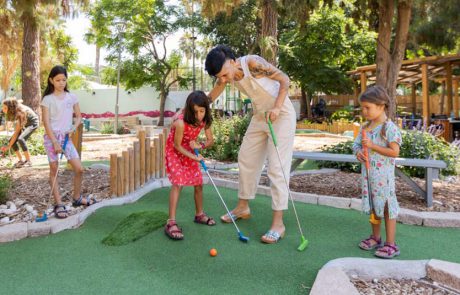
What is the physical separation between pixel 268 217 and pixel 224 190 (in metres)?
1.19

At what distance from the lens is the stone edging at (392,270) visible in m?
2.55

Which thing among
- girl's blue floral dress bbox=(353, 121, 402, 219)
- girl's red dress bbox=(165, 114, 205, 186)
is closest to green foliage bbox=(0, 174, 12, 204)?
girl's red dress bbox=(165, 114, 205, 186)

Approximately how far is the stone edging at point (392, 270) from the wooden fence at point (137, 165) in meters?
2.68

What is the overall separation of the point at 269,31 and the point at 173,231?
6.71 m

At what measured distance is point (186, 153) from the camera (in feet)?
11.3

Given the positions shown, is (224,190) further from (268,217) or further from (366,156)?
(366,156)

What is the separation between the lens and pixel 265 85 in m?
3.35

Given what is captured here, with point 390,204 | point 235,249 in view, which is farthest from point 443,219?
point 235,249

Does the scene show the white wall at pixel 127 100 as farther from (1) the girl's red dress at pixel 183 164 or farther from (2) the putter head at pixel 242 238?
(2) the putter head at pixel 242 238

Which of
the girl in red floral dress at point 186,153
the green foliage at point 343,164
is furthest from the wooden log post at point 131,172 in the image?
the green foliage at point 343,164

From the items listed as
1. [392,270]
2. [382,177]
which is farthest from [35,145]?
[392,270]

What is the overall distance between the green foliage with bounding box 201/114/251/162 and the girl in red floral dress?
4.05 meters

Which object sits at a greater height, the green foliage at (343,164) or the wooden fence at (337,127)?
the wooden fence at (337,127)

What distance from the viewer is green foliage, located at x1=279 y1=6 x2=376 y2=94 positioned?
23875mm
